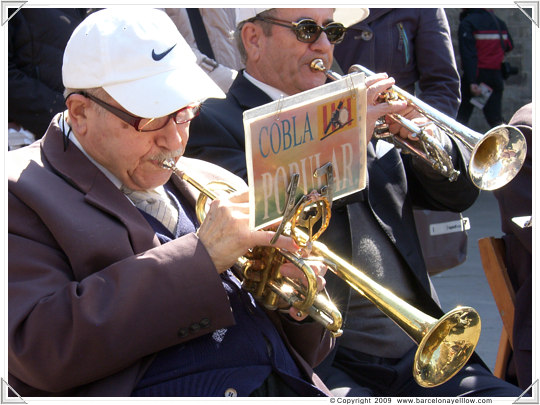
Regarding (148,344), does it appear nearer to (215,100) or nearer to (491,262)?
(215,100)

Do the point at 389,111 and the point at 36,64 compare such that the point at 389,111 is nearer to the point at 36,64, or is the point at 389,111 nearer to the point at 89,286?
the point at 89,286

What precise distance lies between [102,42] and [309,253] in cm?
81

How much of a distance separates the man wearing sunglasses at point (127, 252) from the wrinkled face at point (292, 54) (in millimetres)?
898

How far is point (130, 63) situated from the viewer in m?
2.33

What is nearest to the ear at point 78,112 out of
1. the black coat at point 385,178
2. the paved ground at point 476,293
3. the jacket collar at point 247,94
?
the black coat at point 385,178

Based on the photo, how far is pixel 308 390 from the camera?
8.01 ft

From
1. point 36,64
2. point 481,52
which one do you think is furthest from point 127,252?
point 481,52

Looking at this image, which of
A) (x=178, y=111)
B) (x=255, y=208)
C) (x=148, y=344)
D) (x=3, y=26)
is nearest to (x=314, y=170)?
(x=255, y=208)

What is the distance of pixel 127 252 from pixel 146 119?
38cm

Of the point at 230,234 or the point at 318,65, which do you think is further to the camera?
the point at 318,65

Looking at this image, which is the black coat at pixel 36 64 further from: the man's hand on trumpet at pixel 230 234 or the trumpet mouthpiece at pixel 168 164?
the man's hand on trumpet at pixel 230 234

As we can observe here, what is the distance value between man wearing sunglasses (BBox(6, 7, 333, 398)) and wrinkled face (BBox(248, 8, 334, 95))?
2.95 ft

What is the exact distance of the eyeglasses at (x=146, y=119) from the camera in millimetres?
2363

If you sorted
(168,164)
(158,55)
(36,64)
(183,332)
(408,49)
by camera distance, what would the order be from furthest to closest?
(408,49), (36,64), (168,164), (158,55), (183,332)
